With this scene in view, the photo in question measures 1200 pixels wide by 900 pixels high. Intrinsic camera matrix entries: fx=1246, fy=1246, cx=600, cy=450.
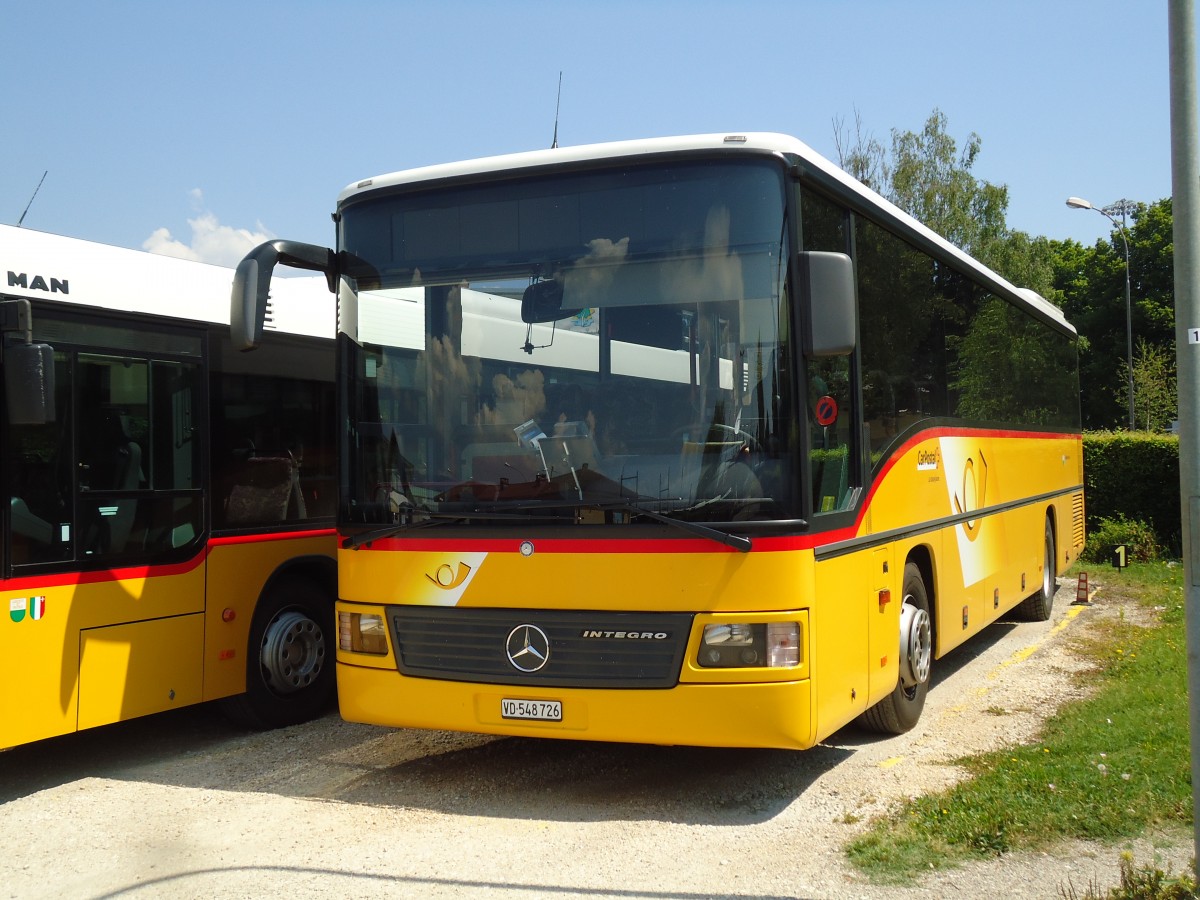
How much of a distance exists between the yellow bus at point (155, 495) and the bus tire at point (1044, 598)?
7.64 meters

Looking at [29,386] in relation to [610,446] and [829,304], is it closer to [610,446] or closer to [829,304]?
[610,446]

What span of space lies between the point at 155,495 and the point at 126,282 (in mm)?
1303

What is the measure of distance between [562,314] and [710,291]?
762 millimetres

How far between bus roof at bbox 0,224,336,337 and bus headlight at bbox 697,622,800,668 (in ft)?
13.5

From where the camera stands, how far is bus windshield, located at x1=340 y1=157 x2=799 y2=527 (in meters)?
5.95

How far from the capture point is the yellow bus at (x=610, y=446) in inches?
233

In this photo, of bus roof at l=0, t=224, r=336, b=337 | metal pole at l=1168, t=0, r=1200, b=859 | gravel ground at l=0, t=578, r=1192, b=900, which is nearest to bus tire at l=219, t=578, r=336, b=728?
gravel ground at l=0, t=578, r=1192, b=900

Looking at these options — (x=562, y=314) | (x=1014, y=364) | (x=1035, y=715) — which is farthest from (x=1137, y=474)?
(x=562, y=314)

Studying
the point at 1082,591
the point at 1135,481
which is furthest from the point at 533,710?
the point at 1135,481

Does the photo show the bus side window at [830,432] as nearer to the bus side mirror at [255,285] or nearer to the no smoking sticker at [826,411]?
the no smoking sticker at [826,411]

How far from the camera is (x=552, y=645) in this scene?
6176 millimetres

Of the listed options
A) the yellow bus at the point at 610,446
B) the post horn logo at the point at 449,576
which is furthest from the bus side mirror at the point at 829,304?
the post horn logo at the point at 449,576

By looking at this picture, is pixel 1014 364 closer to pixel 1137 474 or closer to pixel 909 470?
pixel 909 470

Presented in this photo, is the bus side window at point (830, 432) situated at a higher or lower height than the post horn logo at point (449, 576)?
higher
